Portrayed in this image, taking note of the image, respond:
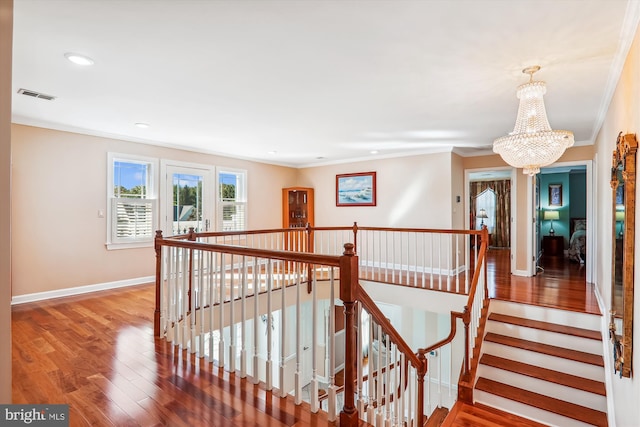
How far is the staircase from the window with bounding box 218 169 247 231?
4.69 meters

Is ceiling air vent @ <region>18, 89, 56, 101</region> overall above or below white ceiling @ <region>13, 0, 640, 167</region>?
below

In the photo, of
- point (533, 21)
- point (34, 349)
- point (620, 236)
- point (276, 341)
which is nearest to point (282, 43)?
point (533, 21)

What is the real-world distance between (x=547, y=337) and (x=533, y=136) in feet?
8.40

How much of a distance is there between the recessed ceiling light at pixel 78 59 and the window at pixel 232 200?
3.69 meters

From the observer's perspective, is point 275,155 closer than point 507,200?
Yes

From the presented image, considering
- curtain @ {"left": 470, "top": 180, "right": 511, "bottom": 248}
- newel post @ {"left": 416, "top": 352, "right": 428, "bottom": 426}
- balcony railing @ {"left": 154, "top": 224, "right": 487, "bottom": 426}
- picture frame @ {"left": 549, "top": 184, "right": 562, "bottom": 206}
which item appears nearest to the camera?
balcony railing @ {"left": 154, "top": 224, "right": 487, "bottom": 426}

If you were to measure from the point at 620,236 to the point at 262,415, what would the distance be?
274 cm

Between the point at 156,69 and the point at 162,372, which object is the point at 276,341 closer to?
the point at 162,372

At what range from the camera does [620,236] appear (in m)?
2.29

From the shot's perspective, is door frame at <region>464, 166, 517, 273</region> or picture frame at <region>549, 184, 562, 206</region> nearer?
door frame at <region>464, 166, 517, 273</region>

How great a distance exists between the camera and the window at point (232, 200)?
6199 millimetres

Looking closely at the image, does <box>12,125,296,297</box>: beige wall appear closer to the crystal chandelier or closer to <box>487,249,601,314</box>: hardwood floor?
the crystal chandelier

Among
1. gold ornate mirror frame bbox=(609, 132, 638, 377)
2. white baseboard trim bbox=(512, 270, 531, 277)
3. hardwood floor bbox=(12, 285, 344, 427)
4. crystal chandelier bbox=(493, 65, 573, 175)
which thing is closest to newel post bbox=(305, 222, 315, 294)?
hardwood floor bbox=(12, 285, 344, 427)

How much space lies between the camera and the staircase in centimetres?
311
